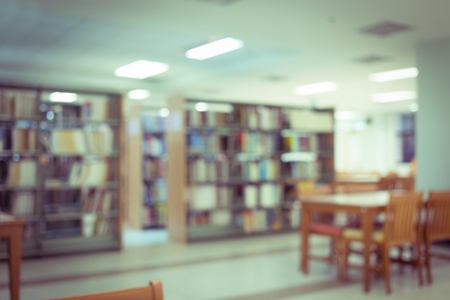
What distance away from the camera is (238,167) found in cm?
738

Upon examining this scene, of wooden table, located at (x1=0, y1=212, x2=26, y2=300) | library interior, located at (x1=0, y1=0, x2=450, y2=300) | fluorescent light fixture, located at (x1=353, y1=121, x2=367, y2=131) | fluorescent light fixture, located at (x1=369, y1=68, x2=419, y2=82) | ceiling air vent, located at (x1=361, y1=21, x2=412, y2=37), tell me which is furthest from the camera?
fluorescent light fixture, located at (x1=353, y1=121, x2=367, y2=131)

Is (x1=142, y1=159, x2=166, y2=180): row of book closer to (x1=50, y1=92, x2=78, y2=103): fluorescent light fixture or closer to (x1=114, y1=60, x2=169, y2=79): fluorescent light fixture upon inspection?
(x1=114, y1=60, x2=169, y2=79): fluorescent light fixture

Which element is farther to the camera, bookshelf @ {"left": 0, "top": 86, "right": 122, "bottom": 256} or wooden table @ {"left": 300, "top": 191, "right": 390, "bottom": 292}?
bookshelf @ {"left": 0, "top": 86, "right": 122, "bottom": 256}

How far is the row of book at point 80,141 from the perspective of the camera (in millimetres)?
5922

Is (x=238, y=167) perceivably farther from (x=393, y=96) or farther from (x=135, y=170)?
(x=393, y=96)

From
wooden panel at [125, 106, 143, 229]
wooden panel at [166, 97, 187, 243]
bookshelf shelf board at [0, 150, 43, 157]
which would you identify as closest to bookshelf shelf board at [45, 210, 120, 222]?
bookshelf shelf board at [0, 150, 43, 157]

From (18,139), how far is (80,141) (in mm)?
766

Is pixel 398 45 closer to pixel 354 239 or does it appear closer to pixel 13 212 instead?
pixel 354 239

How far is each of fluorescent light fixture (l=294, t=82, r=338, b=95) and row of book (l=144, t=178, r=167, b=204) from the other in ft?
16.3

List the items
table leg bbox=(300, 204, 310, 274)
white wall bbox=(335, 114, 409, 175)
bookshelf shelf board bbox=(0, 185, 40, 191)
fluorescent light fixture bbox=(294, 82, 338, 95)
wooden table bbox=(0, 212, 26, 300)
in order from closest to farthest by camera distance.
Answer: wooden table bbox=(0, 212, 26, 300)
table leg bbox=(300, 204, 310, 274)
bookshelf shelf board bbox=(0, 185, 40, 191)
fluorescent light fixture bbox=(294, 82, 338, 95)
white wall bbox=(335, 114, 409, 175)

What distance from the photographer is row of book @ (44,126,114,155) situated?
233 inches

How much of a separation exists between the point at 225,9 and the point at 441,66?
354 centimetres

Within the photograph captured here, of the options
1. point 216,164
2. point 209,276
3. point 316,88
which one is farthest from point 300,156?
point 209,276

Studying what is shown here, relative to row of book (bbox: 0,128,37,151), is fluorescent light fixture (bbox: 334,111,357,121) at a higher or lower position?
higher
